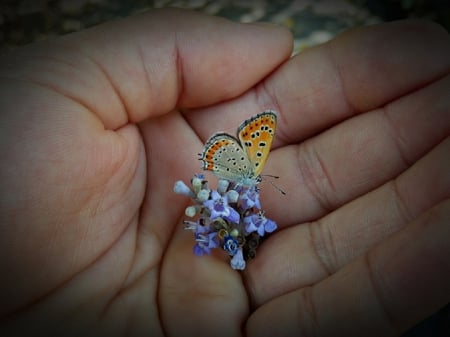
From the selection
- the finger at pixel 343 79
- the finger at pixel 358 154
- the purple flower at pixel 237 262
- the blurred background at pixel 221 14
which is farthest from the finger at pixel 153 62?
the blurred background at pixel 221 14

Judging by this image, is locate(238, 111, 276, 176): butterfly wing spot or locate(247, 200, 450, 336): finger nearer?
locate(247, 200, 450, 336): finger

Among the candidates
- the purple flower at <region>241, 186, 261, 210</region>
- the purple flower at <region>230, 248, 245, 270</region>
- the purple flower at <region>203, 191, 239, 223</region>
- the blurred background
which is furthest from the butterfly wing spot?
the blurred background

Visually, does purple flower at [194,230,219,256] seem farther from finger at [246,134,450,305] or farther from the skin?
finger at [246,134,450,305]

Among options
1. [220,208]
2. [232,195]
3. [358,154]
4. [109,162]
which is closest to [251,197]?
[232,195]

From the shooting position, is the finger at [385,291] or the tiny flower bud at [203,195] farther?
the tiny flower bud at [203,195]

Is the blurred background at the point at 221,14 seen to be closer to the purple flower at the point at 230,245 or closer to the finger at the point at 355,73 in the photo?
the finger at the point at 355,73

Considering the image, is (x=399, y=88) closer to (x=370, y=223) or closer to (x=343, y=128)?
(x=343, y=128)

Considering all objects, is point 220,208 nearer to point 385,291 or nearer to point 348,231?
point 348,231
